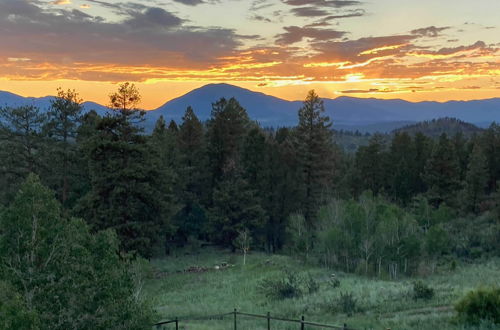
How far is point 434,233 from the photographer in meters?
38.6

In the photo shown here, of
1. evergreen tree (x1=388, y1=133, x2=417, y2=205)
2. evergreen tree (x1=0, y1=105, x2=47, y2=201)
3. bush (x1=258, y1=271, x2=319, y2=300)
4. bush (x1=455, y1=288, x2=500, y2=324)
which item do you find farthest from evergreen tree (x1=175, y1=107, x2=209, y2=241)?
bush (x1=455, y1=288, x2=500, y2=324)

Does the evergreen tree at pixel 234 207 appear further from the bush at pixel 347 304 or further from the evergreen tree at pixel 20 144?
the bush at pixel 347 304

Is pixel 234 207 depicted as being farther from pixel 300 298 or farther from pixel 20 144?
pixel 300 298

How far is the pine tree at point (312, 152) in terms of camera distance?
5319cm

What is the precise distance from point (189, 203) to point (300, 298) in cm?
3246

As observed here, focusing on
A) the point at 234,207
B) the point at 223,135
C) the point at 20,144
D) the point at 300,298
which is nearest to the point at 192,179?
the point at 223,135

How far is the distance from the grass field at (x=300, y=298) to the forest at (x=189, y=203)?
9.40 ft

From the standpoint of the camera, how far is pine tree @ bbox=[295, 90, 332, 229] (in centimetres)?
5319

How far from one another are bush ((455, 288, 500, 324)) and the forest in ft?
36.0

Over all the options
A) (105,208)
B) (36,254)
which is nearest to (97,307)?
(36,254)

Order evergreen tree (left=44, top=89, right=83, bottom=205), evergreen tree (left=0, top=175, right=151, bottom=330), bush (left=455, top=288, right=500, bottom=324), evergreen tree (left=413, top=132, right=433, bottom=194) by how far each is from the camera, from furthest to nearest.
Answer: evergreen tree (left=413, top=132, right=433, bottom=194) < evergreen tree (left=44, top=89, right=83, bottom=205) < bush (left=455, top=288, right=500, bottom=324) < evergreen tree (left=0, top=175, right=151, bottom=330)

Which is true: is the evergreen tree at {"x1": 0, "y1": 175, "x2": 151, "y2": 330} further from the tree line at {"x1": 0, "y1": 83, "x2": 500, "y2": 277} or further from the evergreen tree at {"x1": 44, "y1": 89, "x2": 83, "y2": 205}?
the evergreen tree at {"x1": 44, "y1": 89, "x2": 83, "y2": 205}

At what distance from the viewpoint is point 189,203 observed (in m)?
56.1

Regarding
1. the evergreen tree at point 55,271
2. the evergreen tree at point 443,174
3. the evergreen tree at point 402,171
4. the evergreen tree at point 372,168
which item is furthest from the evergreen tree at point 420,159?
the evergreen tree at point 55,271
